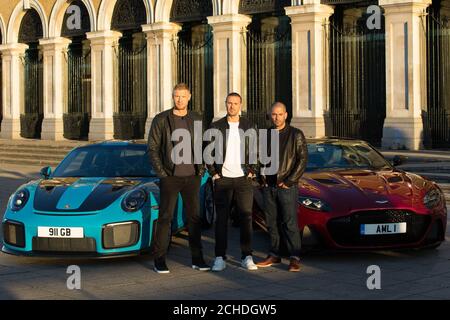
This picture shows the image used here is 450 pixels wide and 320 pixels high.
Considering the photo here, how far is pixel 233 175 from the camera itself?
730 centimetres

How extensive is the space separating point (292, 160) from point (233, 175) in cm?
62

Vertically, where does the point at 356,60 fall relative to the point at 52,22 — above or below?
below

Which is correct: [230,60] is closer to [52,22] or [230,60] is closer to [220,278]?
[52,22]

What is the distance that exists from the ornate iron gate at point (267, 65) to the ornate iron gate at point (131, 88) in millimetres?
4914

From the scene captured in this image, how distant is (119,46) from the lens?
27797 mm

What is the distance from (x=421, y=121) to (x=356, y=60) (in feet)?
9.92

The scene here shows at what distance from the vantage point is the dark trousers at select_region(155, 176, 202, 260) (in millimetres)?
7258

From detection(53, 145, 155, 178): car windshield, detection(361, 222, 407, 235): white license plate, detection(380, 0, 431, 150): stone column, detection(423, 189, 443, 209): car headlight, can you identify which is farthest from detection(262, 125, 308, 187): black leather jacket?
detection(380, 0, 431, 150): stone column

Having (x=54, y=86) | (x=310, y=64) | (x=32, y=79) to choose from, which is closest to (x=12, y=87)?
(x=32, y=79)

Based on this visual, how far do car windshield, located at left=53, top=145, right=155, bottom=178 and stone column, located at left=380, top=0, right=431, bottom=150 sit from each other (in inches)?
437

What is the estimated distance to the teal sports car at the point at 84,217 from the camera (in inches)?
293
